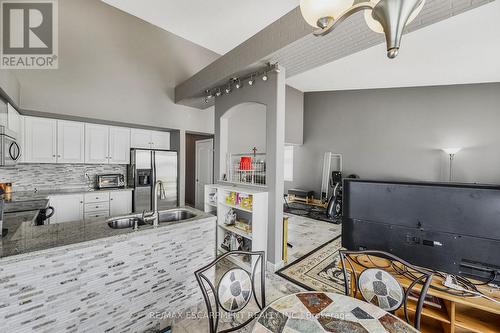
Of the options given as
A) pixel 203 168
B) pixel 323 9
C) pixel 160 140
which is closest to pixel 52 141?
pixel 160 140

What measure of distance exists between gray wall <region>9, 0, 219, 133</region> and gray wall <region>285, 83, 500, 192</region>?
4403 millimetres

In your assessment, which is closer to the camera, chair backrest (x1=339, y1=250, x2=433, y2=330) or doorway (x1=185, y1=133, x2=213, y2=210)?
chair backrest (x1=339, y1=250, x2=433, y2=330)

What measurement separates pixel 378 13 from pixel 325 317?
157 centimetres

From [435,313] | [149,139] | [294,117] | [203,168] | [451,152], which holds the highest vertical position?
[294,117]

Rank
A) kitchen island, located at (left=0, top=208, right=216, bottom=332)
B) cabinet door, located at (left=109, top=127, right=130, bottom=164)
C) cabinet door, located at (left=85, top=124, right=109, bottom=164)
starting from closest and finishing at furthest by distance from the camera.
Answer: kitchen island, located at (left=0, top=208, right=216, bottom=332) < cabinet door, located at (left=85, top=124, right=109, bottom=164) < cabinet door, located at (left=109, top=127, right=130, bottom=164)

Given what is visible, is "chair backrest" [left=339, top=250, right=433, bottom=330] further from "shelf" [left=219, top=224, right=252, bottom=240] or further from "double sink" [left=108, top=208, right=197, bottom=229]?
"double sink" [left=108, top=208, right=197, bottom=229]

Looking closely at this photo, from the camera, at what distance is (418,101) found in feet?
17.4

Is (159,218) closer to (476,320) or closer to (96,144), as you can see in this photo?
(96,144)

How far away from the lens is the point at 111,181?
4.02 m

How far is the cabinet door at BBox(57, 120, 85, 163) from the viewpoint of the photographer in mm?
3508

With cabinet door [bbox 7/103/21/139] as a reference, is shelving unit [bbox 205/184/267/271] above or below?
below

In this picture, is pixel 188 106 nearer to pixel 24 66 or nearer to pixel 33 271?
pixel 24 66

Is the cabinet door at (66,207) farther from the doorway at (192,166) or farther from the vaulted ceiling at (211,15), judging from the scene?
the vaulted ceiling at (211,15)

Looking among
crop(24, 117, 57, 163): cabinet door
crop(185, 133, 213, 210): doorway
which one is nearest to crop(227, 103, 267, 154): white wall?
crop(185, 133, 213, 210): doorway
